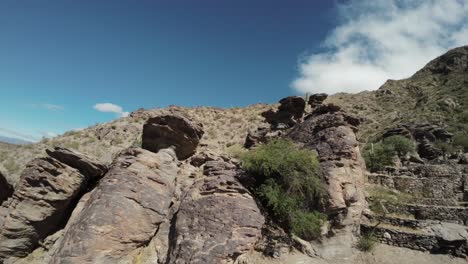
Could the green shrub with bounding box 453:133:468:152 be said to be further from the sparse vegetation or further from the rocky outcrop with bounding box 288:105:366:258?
the rocky outcrop with bounding box 288:105:366:258

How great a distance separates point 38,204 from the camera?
Result: 14.2 meters

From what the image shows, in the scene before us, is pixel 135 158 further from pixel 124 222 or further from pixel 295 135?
pixel 295 135

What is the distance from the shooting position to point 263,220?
13.4 metres

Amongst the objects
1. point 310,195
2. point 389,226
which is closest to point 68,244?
point 310,195

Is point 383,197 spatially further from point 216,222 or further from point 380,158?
point 380,158

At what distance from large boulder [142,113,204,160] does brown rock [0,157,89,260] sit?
387cm

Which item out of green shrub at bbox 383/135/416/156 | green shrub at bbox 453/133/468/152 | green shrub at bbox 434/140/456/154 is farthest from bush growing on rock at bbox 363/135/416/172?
green shrub at bbox 453/133/468/152

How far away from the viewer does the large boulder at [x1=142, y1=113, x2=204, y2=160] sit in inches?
698

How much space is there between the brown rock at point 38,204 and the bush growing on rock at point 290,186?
827 cm

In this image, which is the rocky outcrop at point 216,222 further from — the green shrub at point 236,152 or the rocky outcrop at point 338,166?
the green shrub at point 236,152

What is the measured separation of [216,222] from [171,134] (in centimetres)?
685

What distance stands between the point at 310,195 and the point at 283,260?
12.1 ft

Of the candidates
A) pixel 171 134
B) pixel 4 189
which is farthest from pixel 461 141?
pixel 4 189

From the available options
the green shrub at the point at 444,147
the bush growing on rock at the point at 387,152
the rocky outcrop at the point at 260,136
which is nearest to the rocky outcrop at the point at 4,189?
the rocky outcrop at the point at 260,136
